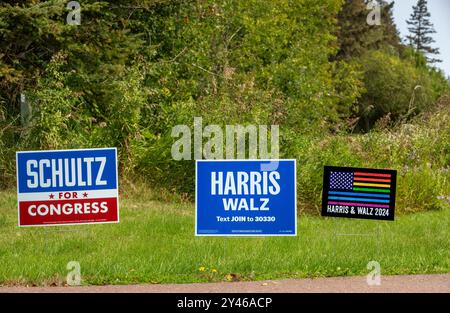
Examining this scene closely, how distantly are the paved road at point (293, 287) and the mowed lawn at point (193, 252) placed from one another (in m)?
0.20

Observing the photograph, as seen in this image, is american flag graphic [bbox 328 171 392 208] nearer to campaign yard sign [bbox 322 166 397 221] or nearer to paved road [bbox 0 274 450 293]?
campaign yard sign [bbox 322 166 397 221]

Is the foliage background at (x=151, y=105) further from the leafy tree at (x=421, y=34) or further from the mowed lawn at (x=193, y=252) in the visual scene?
the leafy tree at (x=421, y=34)

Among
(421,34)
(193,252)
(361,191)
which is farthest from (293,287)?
(421,34)

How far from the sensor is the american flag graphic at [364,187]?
8.27 meters

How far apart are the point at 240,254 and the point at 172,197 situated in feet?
14.5

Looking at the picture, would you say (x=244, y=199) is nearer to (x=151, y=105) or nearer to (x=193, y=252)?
(x=193, y=252)

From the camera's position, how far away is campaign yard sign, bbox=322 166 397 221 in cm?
826

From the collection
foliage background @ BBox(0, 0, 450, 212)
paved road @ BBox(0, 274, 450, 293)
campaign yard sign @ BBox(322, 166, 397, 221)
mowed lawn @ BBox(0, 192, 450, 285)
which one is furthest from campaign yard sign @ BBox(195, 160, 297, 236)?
foliage background @ BBox(0, 0, 450, 212)

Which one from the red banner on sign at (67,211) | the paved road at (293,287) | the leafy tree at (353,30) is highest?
the leafy tree at (353,30)

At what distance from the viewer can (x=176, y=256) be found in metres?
8.05

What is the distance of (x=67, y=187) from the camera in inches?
333

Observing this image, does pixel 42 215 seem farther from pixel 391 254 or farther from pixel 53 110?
pixel 53 110

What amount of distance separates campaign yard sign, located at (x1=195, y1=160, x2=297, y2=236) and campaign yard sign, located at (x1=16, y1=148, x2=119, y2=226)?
1022 mm

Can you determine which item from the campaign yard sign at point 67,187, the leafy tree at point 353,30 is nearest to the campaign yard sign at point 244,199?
the campaign yard sign at point 67,187
